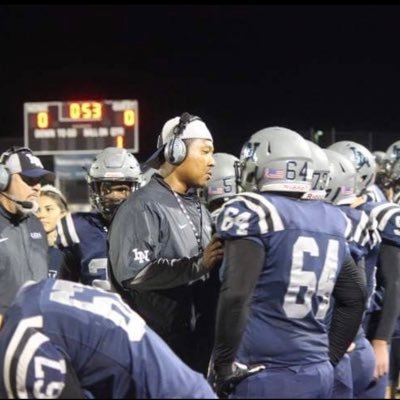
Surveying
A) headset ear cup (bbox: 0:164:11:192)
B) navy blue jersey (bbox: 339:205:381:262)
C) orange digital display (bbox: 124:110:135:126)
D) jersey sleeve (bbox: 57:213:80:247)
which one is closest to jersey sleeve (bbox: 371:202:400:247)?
navy blue jersey (bbox: 339:205:381:262)

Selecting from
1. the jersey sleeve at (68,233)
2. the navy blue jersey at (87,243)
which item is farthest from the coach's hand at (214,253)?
the jersey sleeve at (68,233)

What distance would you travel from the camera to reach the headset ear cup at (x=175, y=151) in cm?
391

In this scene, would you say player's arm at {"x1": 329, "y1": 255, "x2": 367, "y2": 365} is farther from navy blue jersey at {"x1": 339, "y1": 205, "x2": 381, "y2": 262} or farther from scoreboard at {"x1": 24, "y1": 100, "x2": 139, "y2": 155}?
Answer: scoreboard at {"x1": 24, "y1": 100, "x2": 139, "y2": 155}

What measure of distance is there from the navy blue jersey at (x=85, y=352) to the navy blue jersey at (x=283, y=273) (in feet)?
2.00

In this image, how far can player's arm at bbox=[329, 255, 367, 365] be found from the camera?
3.51 m

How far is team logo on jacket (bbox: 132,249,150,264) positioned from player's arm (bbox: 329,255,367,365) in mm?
787

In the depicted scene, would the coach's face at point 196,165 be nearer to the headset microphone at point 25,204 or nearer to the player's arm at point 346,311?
the player's arm at point 346,311

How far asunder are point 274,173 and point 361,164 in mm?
1879

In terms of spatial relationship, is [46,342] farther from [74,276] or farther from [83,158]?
[83,158]

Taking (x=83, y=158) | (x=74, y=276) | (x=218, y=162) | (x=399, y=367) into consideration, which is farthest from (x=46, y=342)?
(x=83, y=158)

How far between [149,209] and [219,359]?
0.90 m

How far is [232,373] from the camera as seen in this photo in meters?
3.14

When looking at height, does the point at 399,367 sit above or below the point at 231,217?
below

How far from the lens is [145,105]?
31.2m
